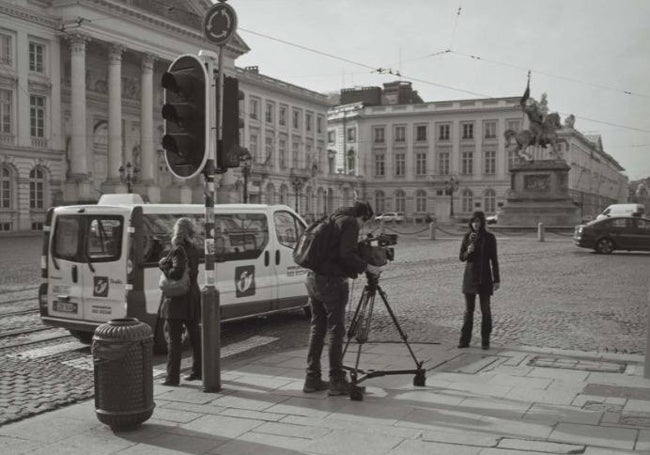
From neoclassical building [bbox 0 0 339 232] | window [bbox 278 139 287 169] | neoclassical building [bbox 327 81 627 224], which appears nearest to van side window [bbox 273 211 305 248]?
neoclassical building [bbox 0 0 339 232]

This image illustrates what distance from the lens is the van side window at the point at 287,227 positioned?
11.4 metres

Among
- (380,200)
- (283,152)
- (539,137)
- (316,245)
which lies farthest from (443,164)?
(316,245)

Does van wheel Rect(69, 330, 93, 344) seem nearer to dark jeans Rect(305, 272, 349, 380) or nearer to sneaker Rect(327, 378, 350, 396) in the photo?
dark jeans Rect(305, 272, 349, 380)

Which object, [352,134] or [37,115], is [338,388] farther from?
[352,134]

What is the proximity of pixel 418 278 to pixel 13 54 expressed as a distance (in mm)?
37899

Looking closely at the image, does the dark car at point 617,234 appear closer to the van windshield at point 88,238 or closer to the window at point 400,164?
the van windshield at point 88,238

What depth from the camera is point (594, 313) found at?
487 inches

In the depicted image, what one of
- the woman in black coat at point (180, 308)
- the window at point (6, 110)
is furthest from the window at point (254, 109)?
the woman in black coat at point (180, 308)

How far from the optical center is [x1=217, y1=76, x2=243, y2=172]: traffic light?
23.1 feet

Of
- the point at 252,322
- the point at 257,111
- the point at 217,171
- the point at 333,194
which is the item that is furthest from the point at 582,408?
the point at 333,194

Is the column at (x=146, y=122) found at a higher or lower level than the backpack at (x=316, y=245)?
higher

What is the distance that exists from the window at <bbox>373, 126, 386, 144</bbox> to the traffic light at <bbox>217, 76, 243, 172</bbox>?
9133 cm

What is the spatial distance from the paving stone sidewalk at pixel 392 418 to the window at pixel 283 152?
2929 inches

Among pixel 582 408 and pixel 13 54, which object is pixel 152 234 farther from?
pixel 13 54
